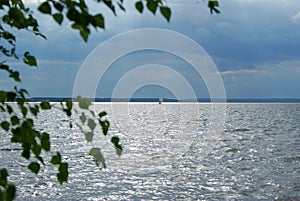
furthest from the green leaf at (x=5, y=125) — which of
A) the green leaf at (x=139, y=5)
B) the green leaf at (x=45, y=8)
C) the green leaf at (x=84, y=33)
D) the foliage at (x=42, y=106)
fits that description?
the green leaf at (x=139, y=5)

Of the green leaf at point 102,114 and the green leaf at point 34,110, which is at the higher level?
the green leaf at point 34,110

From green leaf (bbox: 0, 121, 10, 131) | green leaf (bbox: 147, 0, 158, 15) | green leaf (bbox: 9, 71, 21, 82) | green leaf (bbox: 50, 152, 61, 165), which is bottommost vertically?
green leaf (bbox: 50, 152, 61, 165)

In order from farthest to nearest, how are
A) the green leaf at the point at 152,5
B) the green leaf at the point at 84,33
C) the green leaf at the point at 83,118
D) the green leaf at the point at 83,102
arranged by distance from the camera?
the green leaf at the point at 83,118, the green leaf at the point at 83,102, the green leaf at the point at 152,5, the green leaf at the point at 84,33

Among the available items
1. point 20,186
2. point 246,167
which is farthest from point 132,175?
point 246,167

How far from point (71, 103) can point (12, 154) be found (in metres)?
37.1

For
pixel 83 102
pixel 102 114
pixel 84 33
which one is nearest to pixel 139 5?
pixel 84 33

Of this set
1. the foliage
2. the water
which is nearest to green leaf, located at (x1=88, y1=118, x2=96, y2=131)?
the foliage

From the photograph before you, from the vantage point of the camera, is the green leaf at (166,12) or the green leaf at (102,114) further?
the green leaf at (102,114)

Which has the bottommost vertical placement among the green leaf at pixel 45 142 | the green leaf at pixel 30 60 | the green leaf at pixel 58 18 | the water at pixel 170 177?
the water at pixel 170 177

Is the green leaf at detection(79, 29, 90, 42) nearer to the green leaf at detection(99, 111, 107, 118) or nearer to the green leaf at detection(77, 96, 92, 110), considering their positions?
the green leaf at detection(77, 96, 92, 110)

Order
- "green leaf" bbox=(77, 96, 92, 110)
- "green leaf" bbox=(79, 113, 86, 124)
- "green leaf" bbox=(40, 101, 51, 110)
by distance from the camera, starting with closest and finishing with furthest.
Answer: "green leaf" bbox=(77, 96, 92, 110), "green leaf" bbox=(79, 113, 86, 124), "green leaf" bbox=(40, 101, 51, 110)

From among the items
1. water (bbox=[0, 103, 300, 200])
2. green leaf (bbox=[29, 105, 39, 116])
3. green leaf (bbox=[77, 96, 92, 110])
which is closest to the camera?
green leaf (bbox=[77, 96, 92, 110])

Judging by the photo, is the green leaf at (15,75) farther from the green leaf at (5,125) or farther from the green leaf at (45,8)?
the green leaf at (45,8)

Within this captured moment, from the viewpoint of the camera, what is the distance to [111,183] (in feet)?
75.1
